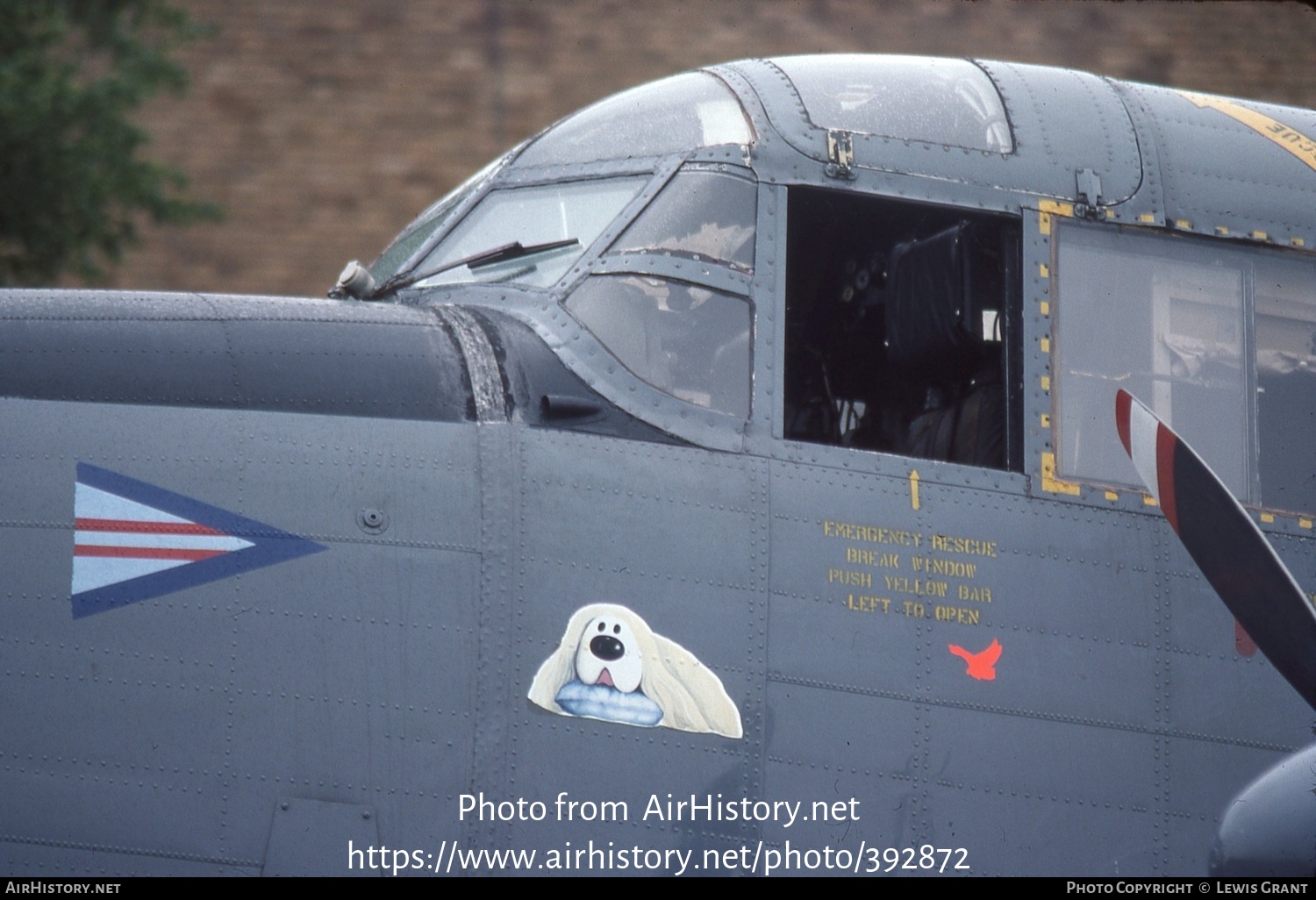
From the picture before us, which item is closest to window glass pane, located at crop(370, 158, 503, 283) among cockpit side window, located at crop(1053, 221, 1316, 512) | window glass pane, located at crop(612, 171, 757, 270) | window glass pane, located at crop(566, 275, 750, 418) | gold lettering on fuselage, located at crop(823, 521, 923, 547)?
window glass pane, located at crop(612, 171, 757, 270)

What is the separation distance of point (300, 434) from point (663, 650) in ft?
4.34

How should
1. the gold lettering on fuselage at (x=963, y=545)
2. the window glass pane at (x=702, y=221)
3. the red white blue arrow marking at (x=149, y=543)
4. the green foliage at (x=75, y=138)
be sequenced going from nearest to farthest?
the red white blue arrow marking at (x=149, y=543) → the gold lettering on fuselage at (x=963, y=545) → the window glass pane at (x=702, y=221) → the green foliage at (x=75, y=138)

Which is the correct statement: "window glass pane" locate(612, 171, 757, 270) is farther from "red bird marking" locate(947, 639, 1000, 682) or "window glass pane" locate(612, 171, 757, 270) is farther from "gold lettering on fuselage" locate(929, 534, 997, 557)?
"red bird marking" locate(947, 639, 1000, 682)

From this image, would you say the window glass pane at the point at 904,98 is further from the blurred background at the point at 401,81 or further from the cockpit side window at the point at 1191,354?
the blurred background at the point at 401,81

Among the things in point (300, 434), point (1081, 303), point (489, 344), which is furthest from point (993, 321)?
point (300, 434)

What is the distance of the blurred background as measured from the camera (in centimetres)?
1672

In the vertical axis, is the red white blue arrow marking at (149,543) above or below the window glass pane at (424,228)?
A: below

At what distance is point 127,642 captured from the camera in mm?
4605

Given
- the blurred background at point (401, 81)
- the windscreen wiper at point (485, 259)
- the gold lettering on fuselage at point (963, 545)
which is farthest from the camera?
the blurred background at point (401, 81)

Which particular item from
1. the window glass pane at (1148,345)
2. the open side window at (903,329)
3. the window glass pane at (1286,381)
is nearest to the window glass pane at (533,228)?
the open side window at (903,329)

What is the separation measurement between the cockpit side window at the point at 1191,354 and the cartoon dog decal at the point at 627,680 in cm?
170

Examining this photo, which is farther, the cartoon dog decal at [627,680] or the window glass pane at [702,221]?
the window glass pane at [702,221]

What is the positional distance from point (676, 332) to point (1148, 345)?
179cm

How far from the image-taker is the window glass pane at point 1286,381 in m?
5.88
